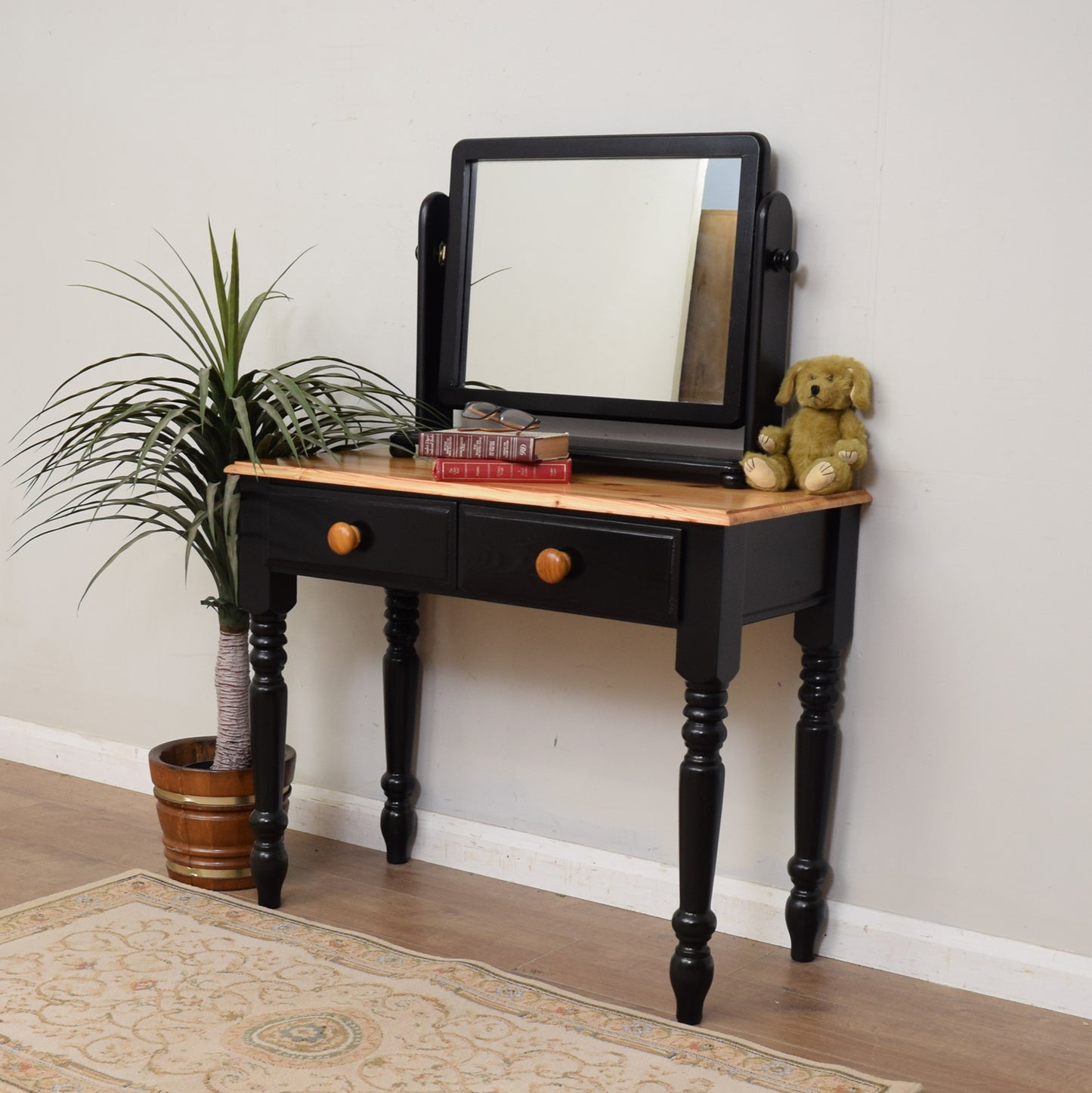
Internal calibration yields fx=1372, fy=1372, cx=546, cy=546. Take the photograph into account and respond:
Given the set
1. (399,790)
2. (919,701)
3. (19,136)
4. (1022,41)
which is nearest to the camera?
(1022,41)

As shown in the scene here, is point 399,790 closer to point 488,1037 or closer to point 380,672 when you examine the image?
point 380,672

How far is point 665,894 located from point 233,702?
2.98 ft

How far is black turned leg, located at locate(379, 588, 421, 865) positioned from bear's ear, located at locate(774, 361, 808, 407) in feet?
2.93

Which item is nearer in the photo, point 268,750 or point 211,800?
point 268,750

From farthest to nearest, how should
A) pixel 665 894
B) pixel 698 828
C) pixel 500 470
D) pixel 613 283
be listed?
pixel 665 894, pixel 613 283, pixel 500 470, pixel 698 828

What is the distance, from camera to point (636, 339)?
243cm

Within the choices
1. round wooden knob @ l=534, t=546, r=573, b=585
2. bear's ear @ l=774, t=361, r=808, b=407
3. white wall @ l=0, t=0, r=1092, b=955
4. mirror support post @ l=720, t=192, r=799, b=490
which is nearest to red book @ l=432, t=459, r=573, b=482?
round wooden knob @ l=534, t=546, r=573, b=585

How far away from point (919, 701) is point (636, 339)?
794mm

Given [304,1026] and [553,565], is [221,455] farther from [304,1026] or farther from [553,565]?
[304,1026]

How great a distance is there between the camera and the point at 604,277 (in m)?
2.46

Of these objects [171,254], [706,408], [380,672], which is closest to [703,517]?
[706,408]

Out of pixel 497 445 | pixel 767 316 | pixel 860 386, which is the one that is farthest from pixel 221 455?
pixel 860 386

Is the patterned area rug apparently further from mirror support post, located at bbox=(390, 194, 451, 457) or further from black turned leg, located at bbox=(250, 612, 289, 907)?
mirror support post, located at bbox=(390, 194, 451, 457)

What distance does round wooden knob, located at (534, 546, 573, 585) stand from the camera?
2035 millimetres
